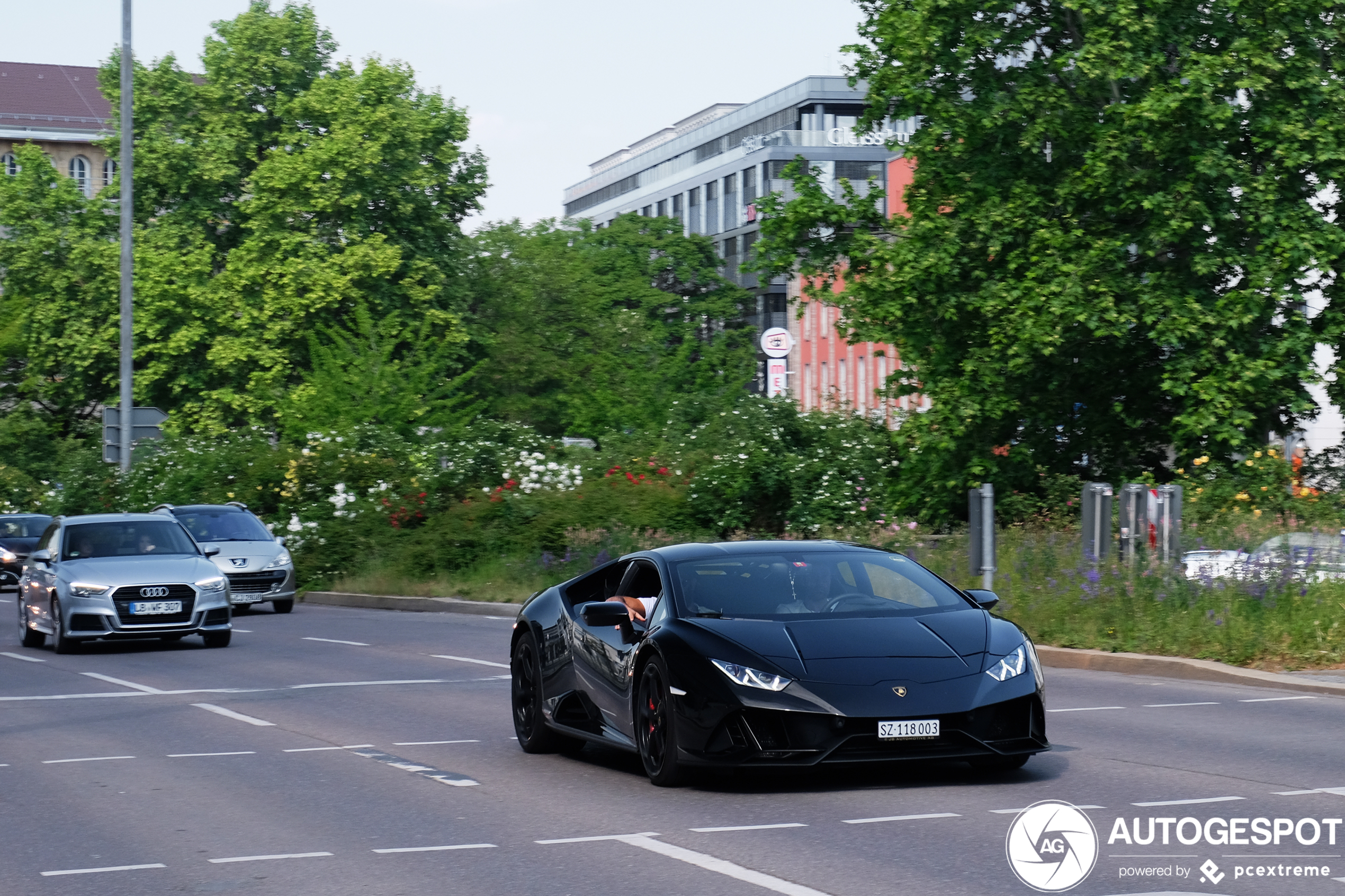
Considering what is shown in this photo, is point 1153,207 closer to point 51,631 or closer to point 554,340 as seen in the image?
point 51,631

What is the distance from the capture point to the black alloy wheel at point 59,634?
2169 cm

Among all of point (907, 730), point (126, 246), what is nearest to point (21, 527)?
point (126, 246)

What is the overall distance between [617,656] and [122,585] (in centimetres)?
1268

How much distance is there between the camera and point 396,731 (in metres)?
12.8

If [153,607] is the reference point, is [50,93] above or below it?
above

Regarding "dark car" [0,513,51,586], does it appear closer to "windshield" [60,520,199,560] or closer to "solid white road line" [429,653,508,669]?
"windshield" [60,520,199,560]

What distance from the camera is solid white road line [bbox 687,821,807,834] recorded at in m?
8.20

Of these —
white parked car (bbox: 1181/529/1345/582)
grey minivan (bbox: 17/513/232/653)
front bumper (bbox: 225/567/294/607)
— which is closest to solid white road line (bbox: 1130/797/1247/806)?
white parked car (bbox: 1181/529/1345/582)

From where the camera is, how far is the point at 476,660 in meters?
19.3

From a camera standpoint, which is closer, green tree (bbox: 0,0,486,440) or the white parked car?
the white parked car

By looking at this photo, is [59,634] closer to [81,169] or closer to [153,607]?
[153,607]

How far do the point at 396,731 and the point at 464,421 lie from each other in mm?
30419

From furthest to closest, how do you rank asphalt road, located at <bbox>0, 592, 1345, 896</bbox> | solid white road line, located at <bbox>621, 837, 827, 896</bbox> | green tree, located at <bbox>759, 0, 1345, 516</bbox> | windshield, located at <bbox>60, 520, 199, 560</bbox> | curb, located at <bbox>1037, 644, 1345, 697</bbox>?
green tree, located at <bbox>759, 0, 1345, 516</bbox>
windshield, located at <bbox>60, 520, 199, 560</bbox>
curb, located at <bbox>1037, 644, 1345, 697</bbox>
asphalt road, located at <bbox>0, 592, 1345, 896</bbox>
solid white road line, located at <bbox>621, 837, 827, 896</bbox>

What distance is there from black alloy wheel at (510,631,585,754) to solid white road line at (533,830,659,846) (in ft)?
9.52
